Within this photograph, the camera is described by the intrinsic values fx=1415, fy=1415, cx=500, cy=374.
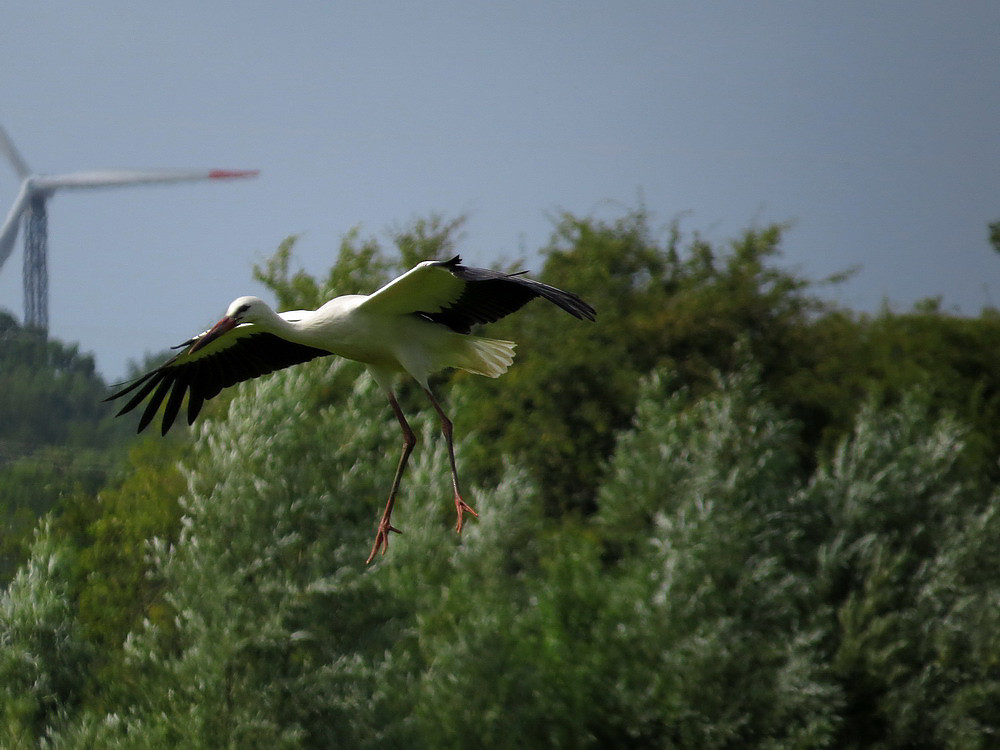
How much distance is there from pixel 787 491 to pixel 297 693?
1016cm

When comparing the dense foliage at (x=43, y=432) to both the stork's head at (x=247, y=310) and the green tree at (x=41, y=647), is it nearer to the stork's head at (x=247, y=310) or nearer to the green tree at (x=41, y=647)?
the green tree at (x=41, y=647)

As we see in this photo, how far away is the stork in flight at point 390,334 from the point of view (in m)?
9.05

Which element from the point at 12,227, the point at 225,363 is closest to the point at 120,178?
the point at 12,227

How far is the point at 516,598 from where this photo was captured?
25.1 metres

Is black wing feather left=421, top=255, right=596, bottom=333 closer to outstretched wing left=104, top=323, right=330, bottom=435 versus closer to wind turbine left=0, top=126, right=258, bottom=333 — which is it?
outstretched wing left=104, top=323, right=330, bottom=435

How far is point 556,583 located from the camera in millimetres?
24719

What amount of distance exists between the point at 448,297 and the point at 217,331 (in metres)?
1.52

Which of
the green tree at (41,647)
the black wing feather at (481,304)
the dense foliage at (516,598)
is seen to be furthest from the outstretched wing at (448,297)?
the green tree at (41,647)

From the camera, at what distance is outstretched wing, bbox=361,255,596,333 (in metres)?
8.70

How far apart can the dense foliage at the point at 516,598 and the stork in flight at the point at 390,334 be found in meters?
11.2

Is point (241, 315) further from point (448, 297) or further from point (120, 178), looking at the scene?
point (120, 178)

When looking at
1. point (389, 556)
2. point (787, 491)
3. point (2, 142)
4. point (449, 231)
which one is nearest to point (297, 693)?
point (389, 556)

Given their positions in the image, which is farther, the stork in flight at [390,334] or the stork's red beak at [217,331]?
the stork's red beak at [217,331]

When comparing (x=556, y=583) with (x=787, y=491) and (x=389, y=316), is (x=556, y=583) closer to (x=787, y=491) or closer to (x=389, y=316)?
(x=787, y=491)
